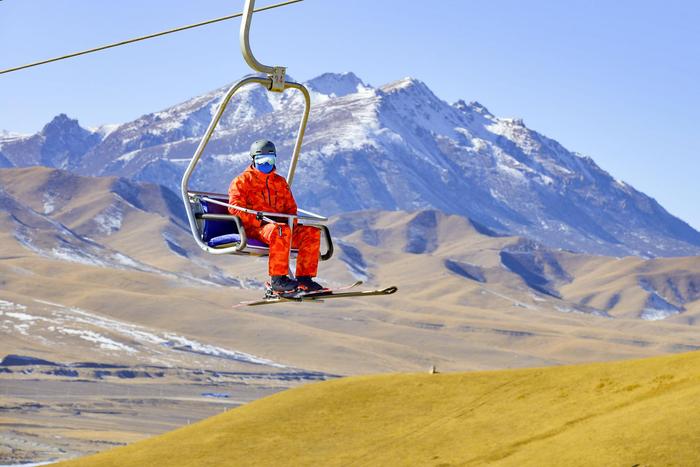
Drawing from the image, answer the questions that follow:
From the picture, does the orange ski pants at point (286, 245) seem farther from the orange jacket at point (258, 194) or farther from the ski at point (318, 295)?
the ski at point (318, 295)

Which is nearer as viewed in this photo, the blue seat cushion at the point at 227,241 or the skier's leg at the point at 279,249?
the skier's leg at the point at 279,249

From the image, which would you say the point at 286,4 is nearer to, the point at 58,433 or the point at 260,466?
the point at 260,466

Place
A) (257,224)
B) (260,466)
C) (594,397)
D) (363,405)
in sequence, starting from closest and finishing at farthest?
1. (257,224)
2. (594,397)
3. (260,466)
4. (363,405)

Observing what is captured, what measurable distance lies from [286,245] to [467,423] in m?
22.7

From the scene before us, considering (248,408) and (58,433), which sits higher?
(248,408)

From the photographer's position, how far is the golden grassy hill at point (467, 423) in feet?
91.8

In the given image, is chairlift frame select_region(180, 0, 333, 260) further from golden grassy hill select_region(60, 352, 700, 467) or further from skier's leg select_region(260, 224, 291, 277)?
golden grassy hill select_region(60, 352, 700, 467)

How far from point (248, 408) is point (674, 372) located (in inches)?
675

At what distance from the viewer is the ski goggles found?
57.6ft

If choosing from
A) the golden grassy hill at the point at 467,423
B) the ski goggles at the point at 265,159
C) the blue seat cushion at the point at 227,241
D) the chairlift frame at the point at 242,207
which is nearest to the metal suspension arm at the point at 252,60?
the chairlift frame at the point at 242,207

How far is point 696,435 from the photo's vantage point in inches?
1024

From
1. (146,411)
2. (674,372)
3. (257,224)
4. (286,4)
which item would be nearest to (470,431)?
(674,372)

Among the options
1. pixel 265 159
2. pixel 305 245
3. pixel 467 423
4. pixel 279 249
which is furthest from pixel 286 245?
pixel 467 423

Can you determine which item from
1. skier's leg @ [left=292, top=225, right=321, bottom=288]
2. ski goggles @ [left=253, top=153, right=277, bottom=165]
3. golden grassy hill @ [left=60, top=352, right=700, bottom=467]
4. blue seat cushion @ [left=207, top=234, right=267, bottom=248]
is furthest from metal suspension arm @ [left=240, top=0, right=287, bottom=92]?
golden grassy hill @ [left=60, top=352, right=700, bottom=467]
